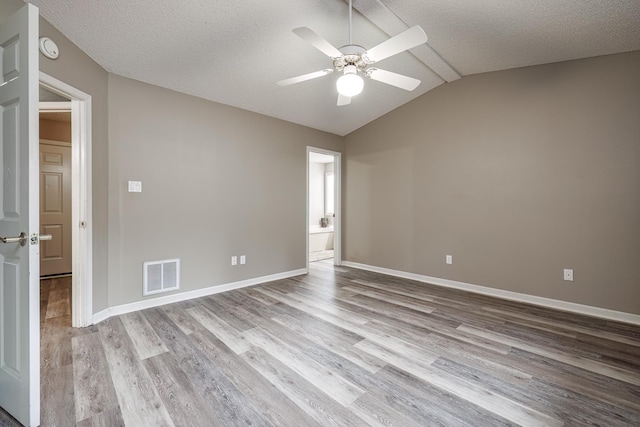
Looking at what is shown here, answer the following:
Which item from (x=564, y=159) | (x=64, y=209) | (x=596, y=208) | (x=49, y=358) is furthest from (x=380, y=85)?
(x=64, y=209)

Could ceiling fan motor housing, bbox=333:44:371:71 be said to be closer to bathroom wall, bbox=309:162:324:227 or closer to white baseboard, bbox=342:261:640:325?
white baseboard, bbox=342:261:640:325

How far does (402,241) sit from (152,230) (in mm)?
3495

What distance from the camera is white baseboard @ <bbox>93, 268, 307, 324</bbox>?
115 inches

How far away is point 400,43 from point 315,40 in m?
0.57

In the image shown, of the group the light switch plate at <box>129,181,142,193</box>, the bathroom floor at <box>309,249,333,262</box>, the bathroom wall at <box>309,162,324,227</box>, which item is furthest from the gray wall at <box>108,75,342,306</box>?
the bathroom wall at <box>309,162,324,227</box>

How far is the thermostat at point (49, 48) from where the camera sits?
2.15 meters

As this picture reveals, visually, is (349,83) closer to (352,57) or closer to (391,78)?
(352,57)

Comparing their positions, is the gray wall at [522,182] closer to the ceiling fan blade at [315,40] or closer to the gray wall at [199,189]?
the gray wall at [199,189]

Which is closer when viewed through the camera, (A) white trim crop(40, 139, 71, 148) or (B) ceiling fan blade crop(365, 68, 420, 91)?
(B) ceiling fan blade crop(365, 68, 420, 91)

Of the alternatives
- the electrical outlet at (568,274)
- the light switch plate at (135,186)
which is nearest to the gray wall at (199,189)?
the light switch plate at (135,186)

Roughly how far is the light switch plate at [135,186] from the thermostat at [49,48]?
4.01 feet

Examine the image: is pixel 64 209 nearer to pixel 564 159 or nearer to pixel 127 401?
pixel 127 401

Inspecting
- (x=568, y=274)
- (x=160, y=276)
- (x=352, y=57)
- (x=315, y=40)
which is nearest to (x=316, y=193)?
(x=160, y=276)

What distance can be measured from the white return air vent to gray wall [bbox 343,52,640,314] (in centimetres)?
312
